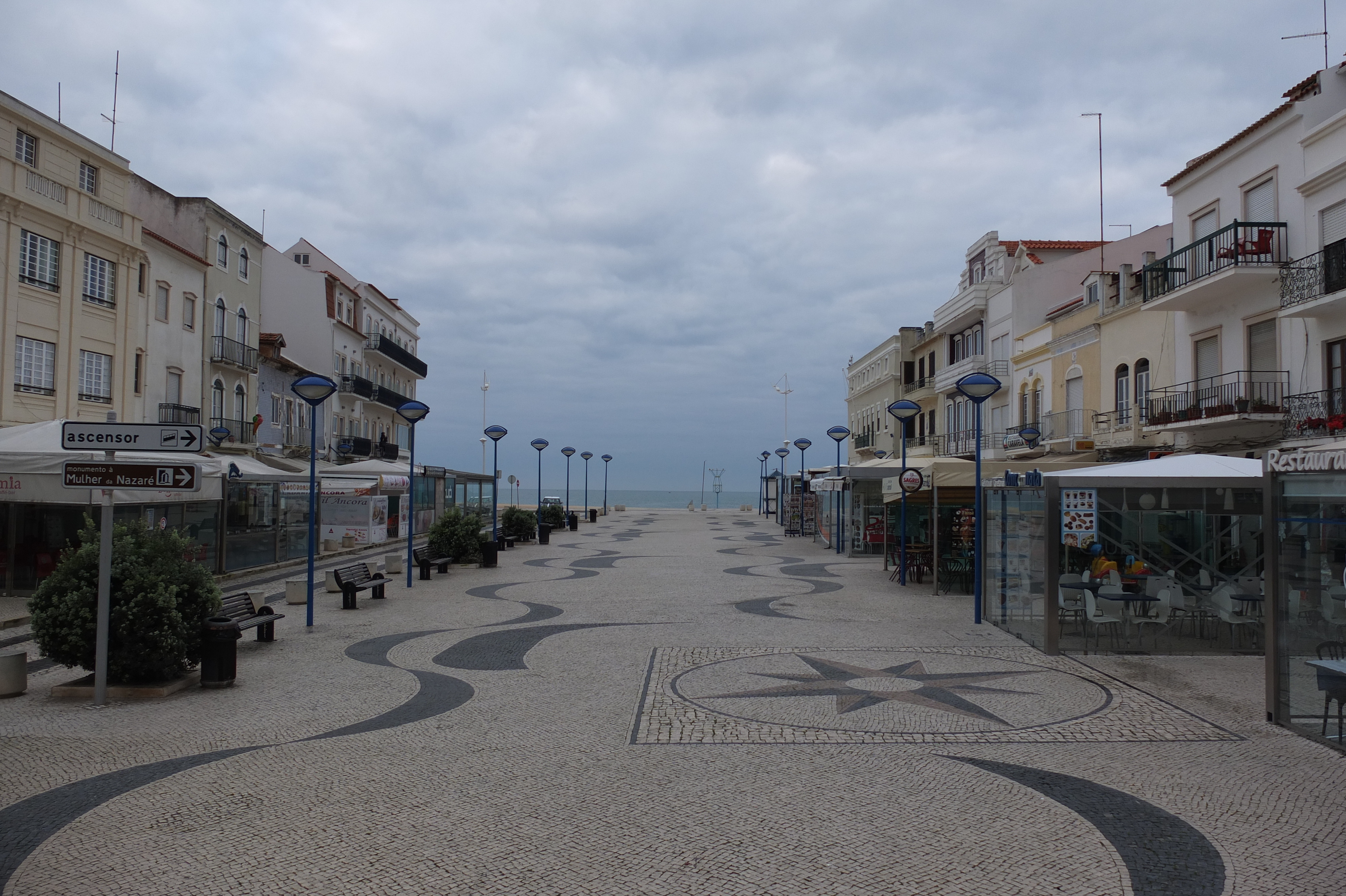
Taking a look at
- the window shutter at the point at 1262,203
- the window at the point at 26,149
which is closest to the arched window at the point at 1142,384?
the window shutter at the point at 1262,203

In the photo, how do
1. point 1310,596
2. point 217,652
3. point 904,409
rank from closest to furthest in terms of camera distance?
point 1310,596
point 217,652
point 904,409

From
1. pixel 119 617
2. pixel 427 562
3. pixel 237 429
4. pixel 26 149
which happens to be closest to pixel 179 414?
pixel 237 429

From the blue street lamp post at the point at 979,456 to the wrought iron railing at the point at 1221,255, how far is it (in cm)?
1025

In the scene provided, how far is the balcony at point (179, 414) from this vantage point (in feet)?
105

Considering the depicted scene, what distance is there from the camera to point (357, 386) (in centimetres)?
4819

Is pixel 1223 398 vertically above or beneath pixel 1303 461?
above

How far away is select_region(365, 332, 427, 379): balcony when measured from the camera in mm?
52406

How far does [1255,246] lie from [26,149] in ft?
99.3

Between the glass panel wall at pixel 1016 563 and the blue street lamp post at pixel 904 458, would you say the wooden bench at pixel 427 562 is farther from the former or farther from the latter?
the glass panel wall at pixel 1016 563

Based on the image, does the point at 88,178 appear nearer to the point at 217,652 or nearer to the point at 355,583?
the point at 355,583

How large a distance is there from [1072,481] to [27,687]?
37.4 feet

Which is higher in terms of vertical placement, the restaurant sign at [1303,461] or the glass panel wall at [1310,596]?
the restaurant sign at [1303,461]

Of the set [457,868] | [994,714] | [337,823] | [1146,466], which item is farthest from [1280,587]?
[337,823]

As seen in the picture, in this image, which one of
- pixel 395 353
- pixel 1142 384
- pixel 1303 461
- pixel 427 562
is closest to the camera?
pixel 1303 461
